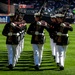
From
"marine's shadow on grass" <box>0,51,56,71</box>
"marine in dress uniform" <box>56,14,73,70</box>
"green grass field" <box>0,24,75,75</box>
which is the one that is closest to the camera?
"green grass field" <box>0,24,75,75</box>

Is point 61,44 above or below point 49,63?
above

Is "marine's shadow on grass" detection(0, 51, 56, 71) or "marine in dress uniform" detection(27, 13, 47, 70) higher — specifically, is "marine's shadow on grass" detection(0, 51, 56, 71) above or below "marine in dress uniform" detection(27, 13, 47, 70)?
below

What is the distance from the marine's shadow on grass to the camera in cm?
1135

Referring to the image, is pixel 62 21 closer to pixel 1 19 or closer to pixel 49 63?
pixel 49 63

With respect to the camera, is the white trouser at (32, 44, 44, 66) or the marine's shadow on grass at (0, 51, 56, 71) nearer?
the white trouser at (32, 44, 44, 66)

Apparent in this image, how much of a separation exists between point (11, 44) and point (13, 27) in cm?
60

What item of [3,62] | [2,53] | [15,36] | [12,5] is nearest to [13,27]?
[15,36]

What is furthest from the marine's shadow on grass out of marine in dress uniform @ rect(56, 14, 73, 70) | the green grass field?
marine in dress uniform @ rect(56, 14, 73, 70)

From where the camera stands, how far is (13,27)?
10914mm

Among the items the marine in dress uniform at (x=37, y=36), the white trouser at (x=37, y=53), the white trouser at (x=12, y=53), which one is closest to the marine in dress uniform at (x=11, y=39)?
the white trouser at (x=12, y=53)

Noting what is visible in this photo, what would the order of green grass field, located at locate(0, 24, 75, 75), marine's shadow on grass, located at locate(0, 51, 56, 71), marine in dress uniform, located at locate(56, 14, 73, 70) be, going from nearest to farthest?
A: green grass field, located at locate(0, 24, 75, 75) → marine in dress uniform, located at locate(56, 14, 73, 70) → marine's shadow on grass, located at locate(0, 51, 56, 71)

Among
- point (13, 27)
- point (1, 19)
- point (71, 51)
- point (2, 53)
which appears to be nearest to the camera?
point (13, 27)

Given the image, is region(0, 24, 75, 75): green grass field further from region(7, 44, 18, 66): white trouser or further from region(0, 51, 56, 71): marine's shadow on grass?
region(7, 44, 18, 66): white trouser

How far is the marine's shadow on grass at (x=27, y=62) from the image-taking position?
37.2ft
